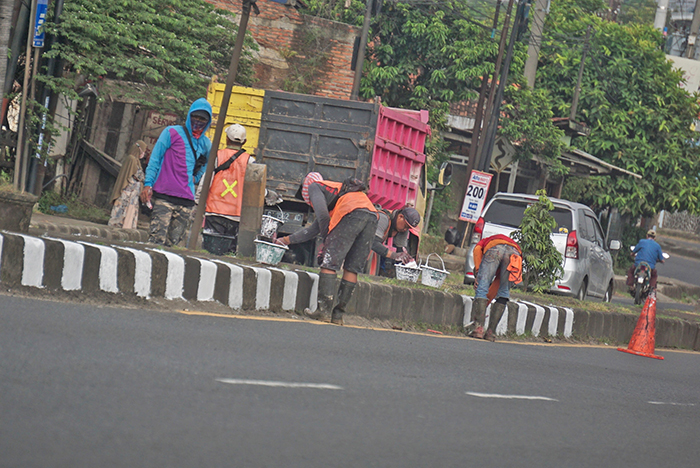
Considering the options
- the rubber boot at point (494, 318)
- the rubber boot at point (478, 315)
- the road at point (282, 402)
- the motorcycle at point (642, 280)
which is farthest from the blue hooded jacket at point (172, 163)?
the motorcycle at point (642, 280)

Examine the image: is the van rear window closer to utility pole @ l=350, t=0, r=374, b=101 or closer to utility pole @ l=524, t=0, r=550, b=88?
utility pole @ l=350, t=0, r=374, b=101

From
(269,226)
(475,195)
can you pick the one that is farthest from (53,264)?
(475,195)

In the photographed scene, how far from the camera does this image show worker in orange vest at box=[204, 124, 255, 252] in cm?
1199

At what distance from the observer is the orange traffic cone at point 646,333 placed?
13219mm

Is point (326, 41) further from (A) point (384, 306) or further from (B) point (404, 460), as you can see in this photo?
(B) point (404, 460)

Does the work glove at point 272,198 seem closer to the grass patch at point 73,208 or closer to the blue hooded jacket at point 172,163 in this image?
the blue hooded jacket at point 172,163

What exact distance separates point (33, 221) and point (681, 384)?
33.8ft

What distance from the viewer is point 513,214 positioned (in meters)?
16.6

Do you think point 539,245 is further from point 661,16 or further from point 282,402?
point 661,16

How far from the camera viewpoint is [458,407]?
6.09m

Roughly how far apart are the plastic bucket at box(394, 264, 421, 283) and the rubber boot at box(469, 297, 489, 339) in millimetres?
1291

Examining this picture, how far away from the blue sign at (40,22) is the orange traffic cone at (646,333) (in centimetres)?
1039

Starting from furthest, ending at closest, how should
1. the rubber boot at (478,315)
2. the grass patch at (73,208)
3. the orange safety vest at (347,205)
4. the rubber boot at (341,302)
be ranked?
the grass patch at (73,208) < the rubber boot at (478,315) < the rubber boot at (341,302) < the orange safety vest at (347,205)

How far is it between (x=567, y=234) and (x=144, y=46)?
9156mm
